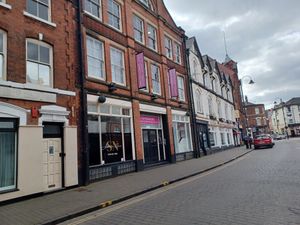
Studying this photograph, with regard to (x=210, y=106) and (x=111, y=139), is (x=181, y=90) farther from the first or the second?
(x=111, y=139)

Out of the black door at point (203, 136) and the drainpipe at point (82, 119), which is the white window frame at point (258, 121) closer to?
the black door at point (203, 136)

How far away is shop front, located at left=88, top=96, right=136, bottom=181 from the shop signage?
1811 millimetres

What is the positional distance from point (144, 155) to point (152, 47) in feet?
27.5

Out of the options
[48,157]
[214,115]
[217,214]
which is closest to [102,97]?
[48,157]

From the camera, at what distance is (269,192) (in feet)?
27.6

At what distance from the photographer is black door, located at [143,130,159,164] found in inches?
713

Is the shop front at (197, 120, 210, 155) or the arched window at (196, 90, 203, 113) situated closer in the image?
the shop front at (197, 120, 210, 155)

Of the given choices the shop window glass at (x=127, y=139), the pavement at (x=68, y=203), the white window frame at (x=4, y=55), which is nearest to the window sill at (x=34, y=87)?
the white window frame at (x=4, y=55)

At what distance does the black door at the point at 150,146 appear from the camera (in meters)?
18.1

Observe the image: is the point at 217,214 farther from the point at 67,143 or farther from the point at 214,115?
the point at 214,115

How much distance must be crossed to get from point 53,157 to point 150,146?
8.27m

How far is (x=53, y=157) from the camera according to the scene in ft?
37.4

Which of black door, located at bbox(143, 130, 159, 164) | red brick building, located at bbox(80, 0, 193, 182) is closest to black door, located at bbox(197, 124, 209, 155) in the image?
red brick building, located at bbox(80, 0, 193, 182)

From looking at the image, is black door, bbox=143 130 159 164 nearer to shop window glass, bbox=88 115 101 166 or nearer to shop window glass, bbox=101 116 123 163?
shop window glass, bbox=101 116 123 163
